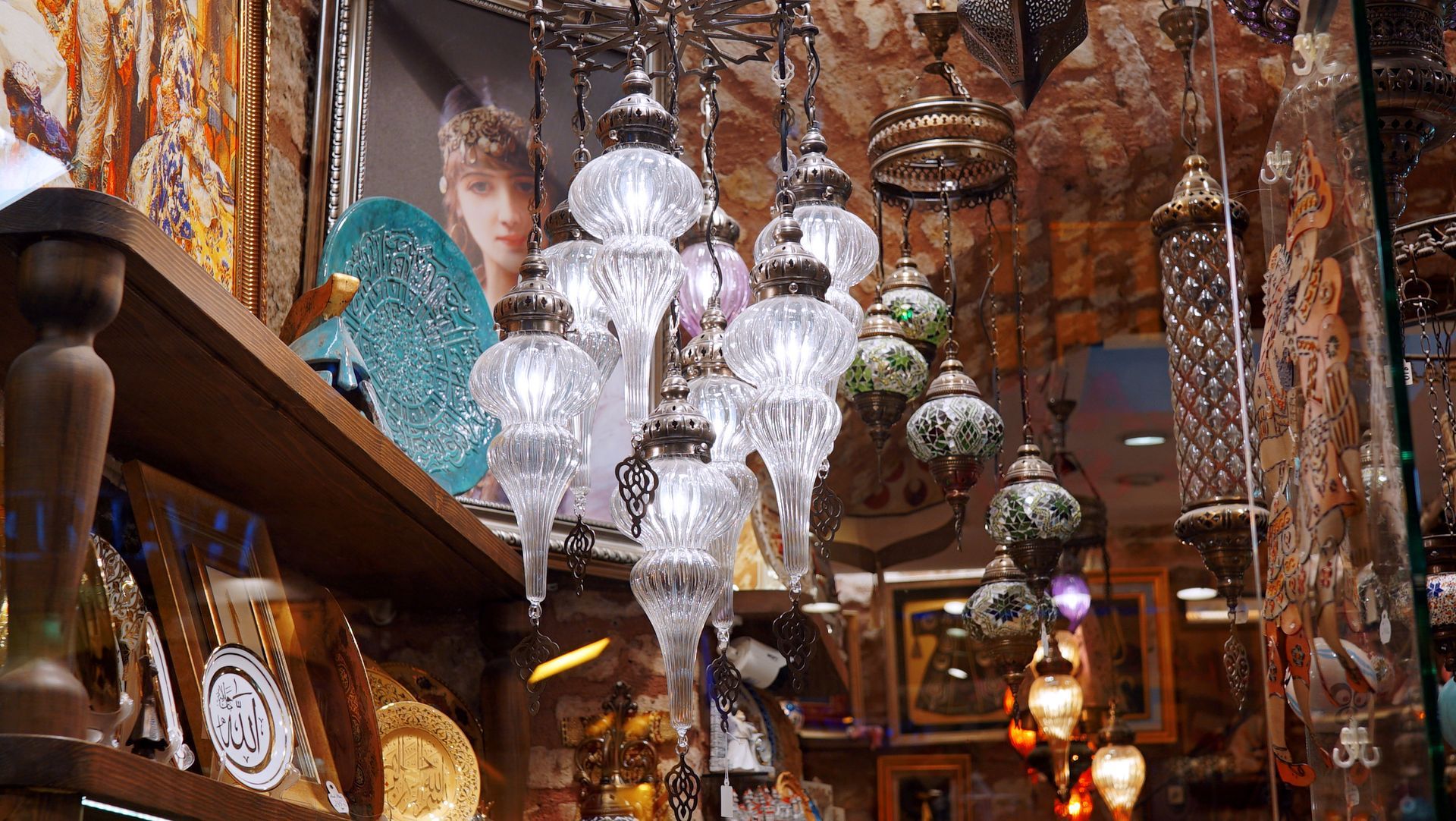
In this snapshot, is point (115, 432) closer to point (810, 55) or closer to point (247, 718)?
point (247, 718)

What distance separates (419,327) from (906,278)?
3.77ft

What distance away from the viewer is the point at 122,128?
72.2 inches

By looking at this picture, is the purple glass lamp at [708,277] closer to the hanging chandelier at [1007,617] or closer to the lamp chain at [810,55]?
the lamp chain at [810,55]

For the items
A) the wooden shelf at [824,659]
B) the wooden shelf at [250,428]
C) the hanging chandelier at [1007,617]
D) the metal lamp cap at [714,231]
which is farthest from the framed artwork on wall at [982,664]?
the metal lamp cap at [714,231]

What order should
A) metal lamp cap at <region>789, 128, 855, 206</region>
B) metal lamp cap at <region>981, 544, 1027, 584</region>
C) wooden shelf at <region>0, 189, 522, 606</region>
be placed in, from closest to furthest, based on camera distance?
wooden shelf at <region>0, 189, 522, 606</region> → metal lamp cap at <region>789, 128, 855, 206</region> → metal lamp cap at <region>981, 544, 1027, 584</region>

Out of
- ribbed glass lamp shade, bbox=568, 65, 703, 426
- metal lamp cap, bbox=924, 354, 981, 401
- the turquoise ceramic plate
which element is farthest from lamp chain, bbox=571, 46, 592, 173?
metal lamp cap, bbox=924, 354, 981, 401

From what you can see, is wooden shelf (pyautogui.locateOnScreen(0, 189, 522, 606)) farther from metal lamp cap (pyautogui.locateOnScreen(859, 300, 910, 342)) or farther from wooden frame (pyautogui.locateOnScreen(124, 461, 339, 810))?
metal lamp cap (pyautogui.locateOnScreen(859, 300, 910, 342))

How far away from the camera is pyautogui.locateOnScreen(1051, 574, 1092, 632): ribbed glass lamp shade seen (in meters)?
5.11

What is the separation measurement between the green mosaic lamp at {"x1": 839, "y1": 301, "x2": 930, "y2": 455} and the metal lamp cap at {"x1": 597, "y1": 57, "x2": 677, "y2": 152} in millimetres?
1136

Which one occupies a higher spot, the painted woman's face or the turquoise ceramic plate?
the painted woman's face

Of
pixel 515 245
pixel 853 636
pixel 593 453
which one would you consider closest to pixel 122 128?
pixel 515 245

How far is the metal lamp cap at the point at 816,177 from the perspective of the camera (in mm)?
2201

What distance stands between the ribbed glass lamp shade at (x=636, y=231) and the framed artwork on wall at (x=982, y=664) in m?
3.40

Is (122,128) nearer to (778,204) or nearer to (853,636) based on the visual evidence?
(778,204)
